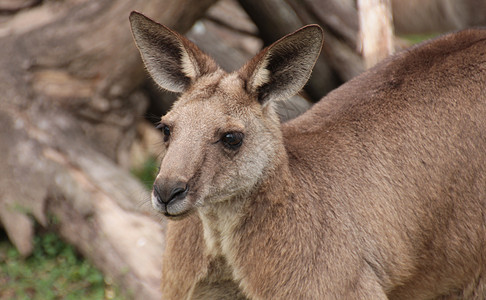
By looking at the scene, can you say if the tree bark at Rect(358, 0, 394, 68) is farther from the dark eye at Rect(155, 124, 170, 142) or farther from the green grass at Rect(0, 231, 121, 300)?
the green grass at Rect(0, 231, 121, 300)

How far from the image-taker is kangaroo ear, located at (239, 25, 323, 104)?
12.6 feet

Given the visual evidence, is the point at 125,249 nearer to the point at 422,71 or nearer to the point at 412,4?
the point at 422,71

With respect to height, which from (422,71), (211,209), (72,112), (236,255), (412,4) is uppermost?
(422,71)

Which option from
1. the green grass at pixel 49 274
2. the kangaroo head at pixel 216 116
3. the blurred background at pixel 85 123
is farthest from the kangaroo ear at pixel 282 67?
the green grass at pixel 49 274

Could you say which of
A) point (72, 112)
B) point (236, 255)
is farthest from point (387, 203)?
point (72, 112)

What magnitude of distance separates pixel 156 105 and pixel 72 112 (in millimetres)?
1336

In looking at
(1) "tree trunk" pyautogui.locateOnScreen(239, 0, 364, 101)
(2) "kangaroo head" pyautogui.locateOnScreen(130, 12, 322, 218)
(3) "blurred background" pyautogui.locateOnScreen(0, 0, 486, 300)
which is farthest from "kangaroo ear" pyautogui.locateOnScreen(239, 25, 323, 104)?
(1) "tree trunk" pyautogui.locateOnScreen(239, 0, 364, 101)

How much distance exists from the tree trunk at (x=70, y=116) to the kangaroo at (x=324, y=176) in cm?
190

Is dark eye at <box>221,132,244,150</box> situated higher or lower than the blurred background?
higher

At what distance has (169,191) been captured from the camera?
3488mm

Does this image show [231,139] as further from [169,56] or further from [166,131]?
[169,56]

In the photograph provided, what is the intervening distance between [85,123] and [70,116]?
0.20m

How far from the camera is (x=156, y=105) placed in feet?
25.6

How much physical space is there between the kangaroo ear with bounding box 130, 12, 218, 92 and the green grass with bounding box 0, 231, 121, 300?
2.36 m
